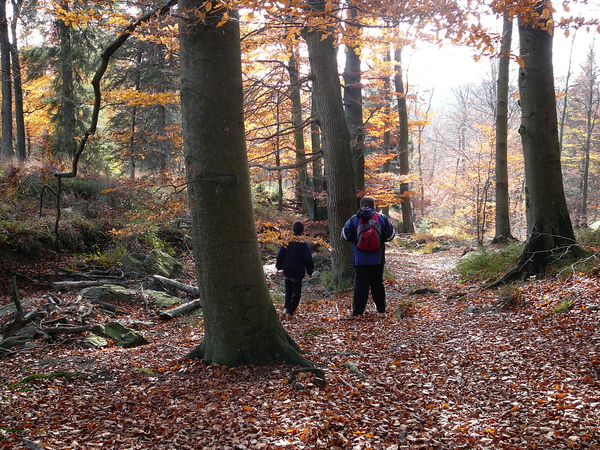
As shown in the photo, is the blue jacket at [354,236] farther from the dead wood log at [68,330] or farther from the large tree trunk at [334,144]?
the dead wood log at [68,330]

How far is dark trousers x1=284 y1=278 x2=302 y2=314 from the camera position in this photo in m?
7.62

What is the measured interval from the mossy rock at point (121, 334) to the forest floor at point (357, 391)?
0.93 ft

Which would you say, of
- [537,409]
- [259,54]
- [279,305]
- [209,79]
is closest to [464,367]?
[537,409]

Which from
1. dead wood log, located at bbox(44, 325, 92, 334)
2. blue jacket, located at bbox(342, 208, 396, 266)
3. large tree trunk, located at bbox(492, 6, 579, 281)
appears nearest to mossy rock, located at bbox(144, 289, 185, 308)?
dead wood log, located at bbox(44, 325, 92, 334)

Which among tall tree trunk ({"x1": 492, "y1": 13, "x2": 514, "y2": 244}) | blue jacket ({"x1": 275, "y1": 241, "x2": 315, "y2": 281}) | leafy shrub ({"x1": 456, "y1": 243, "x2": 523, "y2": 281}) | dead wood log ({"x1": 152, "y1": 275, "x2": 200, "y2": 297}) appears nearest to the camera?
blue jacket ({"x1": 275, "y1": 241, "x2": 315, "y2": 281})

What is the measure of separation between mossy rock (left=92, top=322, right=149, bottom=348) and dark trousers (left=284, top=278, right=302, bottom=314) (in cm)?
262

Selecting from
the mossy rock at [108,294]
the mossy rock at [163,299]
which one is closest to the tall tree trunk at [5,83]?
the mossy rock at [108,294]

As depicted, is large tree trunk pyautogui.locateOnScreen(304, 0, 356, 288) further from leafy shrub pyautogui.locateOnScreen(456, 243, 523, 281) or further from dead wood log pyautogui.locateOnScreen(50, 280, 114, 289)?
dead wood log pyautogui.locateOnScreen(50, 280, 114, 289)

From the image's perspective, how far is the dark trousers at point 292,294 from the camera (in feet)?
25.0

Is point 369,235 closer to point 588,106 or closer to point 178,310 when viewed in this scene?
point 178,310

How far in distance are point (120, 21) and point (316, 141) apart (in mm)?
11133

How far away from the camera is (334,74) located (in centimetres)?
903

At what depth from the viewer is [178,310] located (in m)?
7.93

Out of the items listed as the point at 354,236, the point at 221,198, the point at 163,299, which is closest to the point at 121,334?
the point at 163,299
